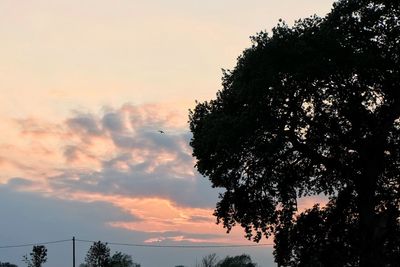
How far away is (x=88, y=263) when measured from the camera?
247 ft

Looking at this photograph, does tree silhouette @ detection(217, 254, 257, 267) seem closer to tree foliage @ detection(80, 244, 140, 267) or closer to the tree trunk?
tree foliage @ detection(80, 244, 140, 267)

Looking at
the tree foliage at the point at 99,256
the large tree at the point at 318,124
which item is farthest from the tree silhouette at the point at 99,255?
the large tree at the point at 318,124

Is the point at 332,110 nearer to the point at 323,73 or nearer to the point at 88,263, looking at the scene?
the point at 323,73

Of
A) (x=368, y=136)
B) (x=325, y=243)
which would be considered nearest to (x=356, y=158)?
(x=368, y=136)

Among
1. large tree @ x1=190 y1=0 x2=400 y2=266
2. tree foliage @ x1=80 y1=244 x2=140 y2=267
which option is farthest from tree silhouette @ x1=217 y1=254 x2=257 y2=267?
large tree @ x1=190 y1=0 x2=400 y2=266

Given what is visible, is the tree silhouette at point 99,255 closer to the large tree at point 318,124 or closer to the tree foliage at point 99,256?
the tree foliage at point 99,256

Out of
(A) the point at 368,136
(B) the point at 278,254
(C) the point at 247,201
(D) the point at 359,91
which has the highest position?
(D) the point at 359,91

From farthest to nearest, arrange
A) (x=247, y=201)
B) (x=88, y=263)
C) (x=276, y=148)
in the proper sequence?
(x=88, y=263) < (x=247, y=201) < (x=276, y=148)

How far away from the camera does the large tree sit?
94.6 feet

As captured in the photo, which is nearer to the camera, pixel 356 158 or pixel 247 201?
pixel 356 158

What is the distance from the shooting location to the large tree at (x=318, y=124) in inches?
1135

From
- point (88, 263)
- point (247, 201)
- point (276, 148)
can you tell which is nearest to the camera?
point (276, 148)

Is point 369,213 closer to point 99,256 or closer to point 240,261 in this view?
point 99,256

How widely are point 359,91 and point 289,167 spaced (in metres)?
5.90
